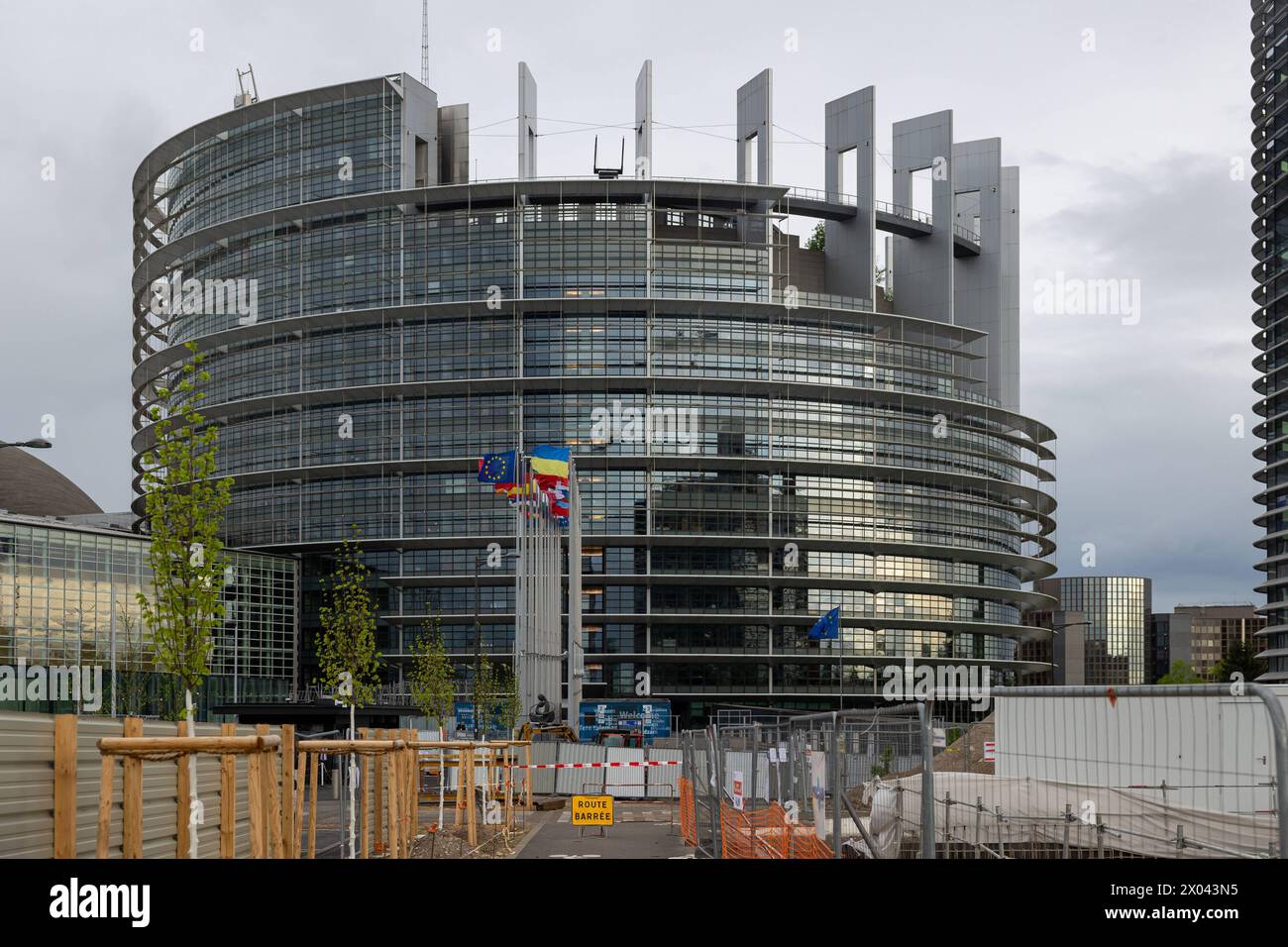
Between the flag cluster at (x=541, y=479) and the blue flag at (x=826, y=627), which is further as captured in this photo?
the blue flag at (x=826, y=627)

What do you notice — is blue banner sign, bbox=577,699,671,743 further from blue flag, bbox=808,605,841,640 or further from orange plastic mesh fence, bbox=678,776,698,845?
orange plastic mesh fence, bbox=678,776,698,845

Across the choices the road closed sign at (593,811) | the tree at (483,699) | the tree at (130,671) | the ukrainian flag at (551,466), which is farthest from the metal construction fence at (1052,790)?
the tree at (130,671)

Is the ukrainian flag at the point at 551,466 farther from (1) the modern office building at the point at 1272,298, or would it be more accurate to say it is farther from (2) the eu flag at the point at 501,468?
(1) the modern office building at the point at 1272,298

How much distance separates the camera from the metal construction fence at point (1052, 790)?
1281cm

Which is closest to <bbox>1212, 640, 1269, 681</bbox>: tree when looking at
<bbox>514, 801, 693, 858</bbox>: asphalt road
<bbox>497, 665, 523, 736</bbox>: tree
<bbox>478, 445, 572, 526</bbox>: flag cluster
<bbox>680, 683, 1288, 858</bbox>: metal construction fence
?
<bbox>497, 665, 523, 736</bbox>: tree

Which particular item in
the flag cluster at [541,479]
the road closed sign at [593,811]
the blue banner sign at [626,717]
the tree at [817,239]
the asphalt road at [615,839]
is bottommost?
the blue banner sign at [626,717]

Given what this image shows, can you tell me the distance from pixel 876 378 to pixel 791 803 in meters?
88.9

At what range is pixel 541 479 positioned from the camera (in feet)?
214

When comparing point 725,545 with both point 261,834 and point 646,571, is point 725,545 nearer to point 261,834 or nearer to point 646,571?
point 646,571

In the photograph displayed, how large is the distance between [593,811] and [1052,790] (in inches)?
578

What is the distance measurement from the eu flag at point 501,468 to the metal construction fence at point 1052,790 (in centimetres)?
4456
